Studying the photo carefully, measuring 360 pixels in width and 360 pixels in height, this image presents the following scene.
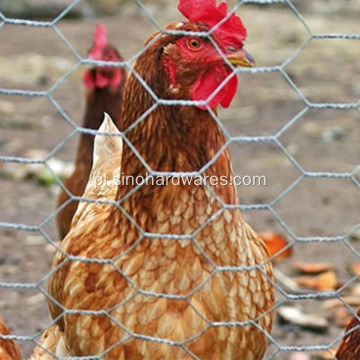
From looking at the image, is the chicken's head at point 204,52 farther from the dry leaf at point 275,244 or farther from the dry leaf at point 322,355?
the dry leaf at point 275,244

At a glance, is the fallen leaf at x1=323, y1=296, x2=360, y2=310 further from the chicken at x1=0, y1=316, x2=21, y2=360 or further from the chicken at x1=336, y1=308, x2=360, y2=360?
the chicken at x1=0, y1=316, x2=21, y2=360

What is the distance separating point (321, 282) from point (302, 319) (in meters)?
0.28

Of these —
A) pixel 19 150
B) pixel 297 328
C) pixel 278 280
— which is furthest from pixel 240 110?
pixel 297 328

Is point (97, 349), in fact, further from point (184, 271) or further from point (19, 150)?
point (19, 150)

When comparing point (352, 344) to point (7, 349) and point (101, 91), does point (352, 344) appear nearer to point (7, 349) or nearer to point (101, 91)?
point (7, 349)

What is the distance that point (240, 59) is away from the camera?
1.84m

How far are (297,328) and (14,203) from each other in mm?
1699

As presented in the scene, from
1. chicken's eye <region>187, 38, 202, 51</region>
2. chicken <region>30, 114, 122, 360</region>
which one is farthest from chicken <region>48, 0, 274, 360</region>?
chicken <region>30, 114, 122, 360</region>

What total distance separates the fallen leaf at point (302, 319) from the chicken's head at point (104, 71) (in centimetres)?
114

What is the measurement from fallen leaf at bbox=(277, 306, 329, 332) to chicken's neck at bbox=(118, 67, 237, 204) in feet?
3.78

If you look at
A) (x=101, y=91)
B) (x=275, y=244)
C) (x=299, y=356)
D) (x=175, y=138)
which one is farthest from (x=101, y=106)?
(x=175, y=138)

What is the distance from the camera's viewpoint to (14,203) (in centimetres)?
412

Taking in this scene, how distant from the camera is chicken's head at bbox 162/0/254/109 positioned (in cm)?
184

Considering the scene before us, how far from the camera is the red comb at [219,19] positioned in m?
1.84
